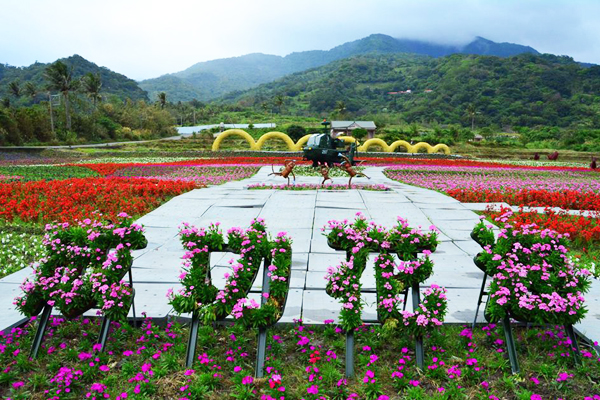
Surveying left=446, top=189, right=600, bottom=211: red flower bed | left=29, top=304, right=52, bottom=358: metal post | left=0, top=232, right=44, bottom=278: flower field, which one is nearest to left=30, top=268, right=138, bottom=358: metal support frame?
left=29, top=304, right=52, bottom=358: metal post

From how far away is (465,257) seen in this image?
5.35 m

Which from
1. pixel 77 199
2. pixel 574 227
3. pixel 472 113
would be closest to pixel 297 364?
pixel 574 227

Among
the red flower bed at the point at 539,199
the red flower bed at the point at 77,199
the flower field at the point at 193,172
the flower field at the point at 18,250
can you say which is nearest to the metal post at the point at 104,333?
the flower field at the point at 18,250

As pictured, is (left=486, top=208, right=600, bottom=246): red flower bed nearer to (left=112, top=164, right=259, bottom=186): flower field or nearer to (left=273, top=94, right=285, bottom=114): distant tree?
(left=112, top=164, right=259, bottom=186): flower field

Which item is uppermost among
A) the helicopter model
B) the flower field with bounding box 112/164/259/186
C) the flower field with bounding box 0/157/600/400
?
the helicopter model

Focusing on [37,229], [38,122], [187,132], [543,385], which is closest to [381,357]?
[543,385]

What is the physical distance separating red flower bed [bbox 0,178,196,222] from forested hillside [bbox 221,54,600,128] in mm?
66152

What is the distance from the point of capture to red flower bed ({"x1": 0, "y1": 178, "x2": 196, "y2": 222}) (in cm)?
774

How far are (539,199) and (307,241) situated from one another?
22.3 feet

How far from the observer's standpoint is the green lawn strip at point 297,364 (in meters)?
2.61

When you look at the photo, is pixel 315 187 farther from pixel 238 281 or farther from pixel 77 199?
pixel 238 281

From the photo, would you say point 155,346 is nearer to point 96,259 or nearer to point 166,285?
point 96,259

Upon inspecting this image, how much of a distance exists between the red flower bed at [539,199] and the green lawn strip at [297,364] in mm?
6741

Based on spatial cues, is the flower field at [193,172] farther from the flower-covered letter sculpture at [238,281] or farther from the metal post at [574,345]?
the metal post at [574,345]
